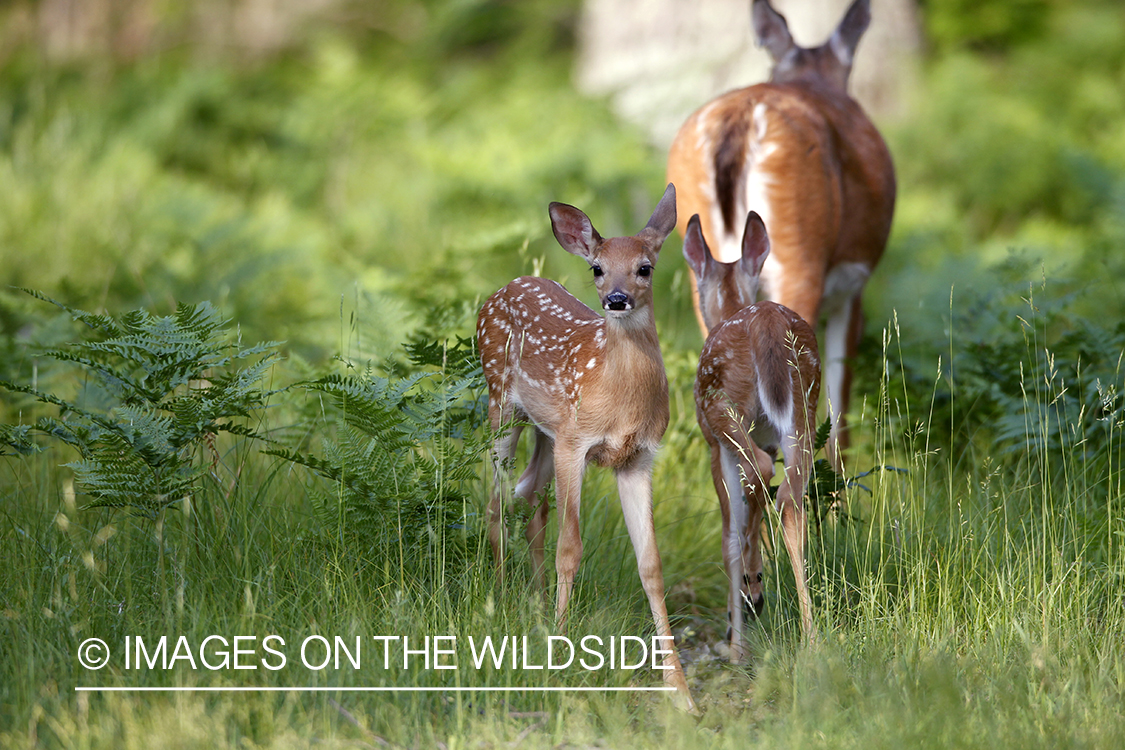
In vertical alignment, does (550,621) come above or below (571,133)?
below

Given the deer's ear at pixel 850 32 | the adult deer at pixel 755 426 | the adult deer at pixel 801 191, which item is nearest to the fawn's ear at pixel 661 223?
the adult deer at pixel 755 426

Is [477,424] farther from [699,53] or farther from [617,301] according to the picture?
[699,53]

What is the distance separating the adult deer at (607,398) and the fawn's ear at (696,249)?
50 cm

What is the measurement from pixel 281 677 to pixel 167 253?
5.13 m

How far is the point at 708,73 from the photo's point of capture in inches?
345

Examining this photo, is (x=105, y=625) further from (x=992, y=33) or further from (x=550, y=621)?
(x=992, y=33)

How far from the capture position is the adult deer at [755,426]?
147 inches

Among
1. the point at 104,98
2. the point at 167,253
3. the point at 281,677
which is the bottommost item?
the point at 281,677

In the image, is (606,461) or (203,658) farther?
(606,461)

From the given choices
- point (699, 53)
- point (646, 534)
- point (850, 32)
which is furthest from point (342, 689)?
point (699, 53)

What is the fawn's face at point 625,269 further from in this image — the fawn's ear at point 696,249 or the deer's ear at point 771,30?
the deer's ear at point 771,30

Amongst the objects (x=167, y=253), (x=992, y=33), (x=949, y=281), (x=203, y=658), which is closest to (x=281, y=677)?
(x=203, y=658)

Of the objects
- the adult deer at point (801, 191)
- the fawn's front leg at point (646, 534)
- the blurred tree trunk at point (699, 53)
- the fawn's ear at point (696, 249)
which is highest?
the blurred tree trunk at point (699, 53)

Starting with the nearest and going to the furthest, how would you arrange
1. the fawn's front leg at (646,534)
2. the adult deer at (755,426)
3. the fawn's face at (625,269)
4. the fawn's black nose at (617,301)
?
1. the fawn's black nose at (617,301)
2. the fawn's face at (625,269)
3. the fawn's front leg at (646,534)
4. the adult deer at (755,426)
